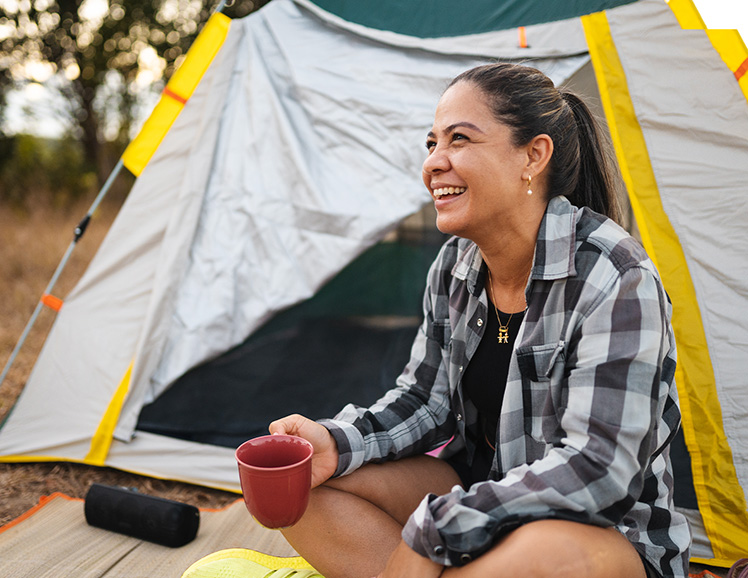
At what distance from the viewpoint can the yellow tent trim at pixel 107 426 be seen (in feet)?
6.77

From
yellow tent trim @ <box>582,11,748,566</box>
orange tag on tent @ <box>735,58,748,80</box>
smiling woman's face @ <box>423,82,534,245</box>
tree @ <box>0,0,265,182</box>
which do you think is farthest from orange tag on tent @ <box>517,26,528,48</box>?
tree @ <box>0,0,265,182</box>

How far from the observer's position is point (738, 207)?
66.0 inches

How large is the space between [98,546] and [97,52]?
7.56 m

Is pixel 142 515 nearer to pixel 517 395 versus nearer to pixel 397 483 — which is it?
pixel 397 483

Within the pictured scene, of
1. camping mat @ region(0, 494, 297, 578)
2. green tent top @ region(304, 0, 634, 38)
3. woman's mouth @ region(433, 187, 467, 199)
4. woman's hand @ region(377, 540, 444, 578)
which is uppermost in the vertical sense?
green tent top @ region(304, 0, 634, 38)

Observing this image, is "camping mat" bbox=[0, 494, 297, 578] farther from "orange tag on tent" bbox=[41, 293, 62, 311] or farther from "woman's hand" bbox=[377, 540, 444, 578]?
"woman's hand" bbox=[377, 540, 444, 578]

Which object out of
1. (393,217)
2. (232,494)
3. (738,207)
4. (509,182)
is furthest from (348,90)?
(232,494)

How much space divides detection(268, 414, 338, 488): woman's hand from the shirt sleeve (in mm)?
268

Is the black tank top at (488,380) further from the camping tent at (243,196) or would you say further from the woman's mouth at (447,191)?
the camping tent at (243,196)

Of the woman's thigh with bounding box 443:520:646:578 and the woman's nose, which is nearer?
the woman's thigh with bounding box 443:520:646:578

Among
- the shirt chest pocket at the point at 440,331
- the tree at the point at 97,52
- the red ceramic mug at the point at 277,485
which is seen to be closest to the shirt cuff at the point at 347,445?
the red ceramic mug at the point at 277,485

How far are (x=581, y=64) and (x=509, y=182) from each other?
974 millimetres

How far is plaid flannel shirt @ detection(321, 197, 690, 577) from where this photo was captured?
96cm

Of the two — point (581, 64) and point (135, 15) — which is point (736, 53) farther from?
point (135, 15)
